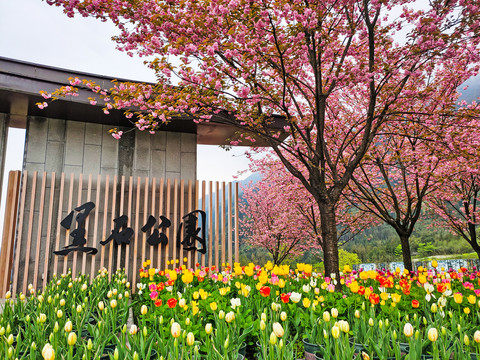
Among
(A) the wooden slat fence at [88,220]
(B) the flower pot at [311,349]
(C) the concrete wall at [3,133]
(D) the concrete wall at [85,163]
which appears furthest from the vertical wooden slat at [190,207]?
(B) the flower pot at [311,349]

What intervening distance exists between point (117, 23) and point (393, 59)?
373 cm

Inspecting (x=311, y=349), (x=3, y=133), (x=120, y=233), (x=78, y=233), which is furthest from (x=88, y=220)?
(x=311, y=349)

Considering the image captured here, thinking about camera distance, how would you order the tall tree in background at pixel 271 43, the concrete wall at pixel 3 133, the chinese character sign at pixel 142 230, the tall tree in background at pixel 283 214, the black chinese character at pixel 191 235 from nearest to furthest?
1. the tall tree in background at pixel 271 43
2. the chinese character sign at pixel 142 230
3. the concrete wall at pixel 3 133
4. the black chinese character at pixel 191 235
5. the tall tree in background at pixel 283 214

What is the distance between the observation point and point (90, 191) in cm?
615

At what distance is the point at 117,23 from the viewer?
4.61 meters

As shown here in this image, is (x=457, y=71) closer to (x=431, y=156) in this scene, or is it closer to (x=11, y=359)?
(x=431, y=156)

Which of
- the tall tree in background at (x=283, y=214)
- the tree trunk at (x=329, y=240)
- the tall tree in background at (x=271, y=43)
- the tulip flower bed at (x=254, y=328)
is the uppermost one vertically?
the tall tree in background at (x=271, y=43)

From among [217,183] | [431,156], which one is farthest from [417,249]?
[217,183]

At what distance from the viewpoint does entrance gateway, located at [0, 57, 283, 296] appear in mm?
5762

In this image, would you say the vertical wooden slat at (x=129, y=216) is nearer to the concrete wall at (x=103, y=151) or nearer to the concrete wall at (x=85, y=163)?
the concrete wall at (x=85, y=163)

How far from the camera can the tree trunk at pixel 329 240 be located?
431cm

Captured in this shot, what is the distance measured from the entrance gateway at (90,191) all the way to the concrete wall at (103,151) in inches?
0.7

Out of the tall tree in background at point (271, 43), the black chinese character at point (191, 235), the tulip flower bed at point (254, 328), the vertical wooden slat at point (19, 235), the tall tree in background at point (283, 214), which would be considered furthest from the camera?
the tall tree in background at point (283, 214)

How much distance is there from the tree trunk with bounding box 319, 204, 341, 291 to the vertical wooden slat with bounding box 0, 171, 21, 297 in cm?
519
